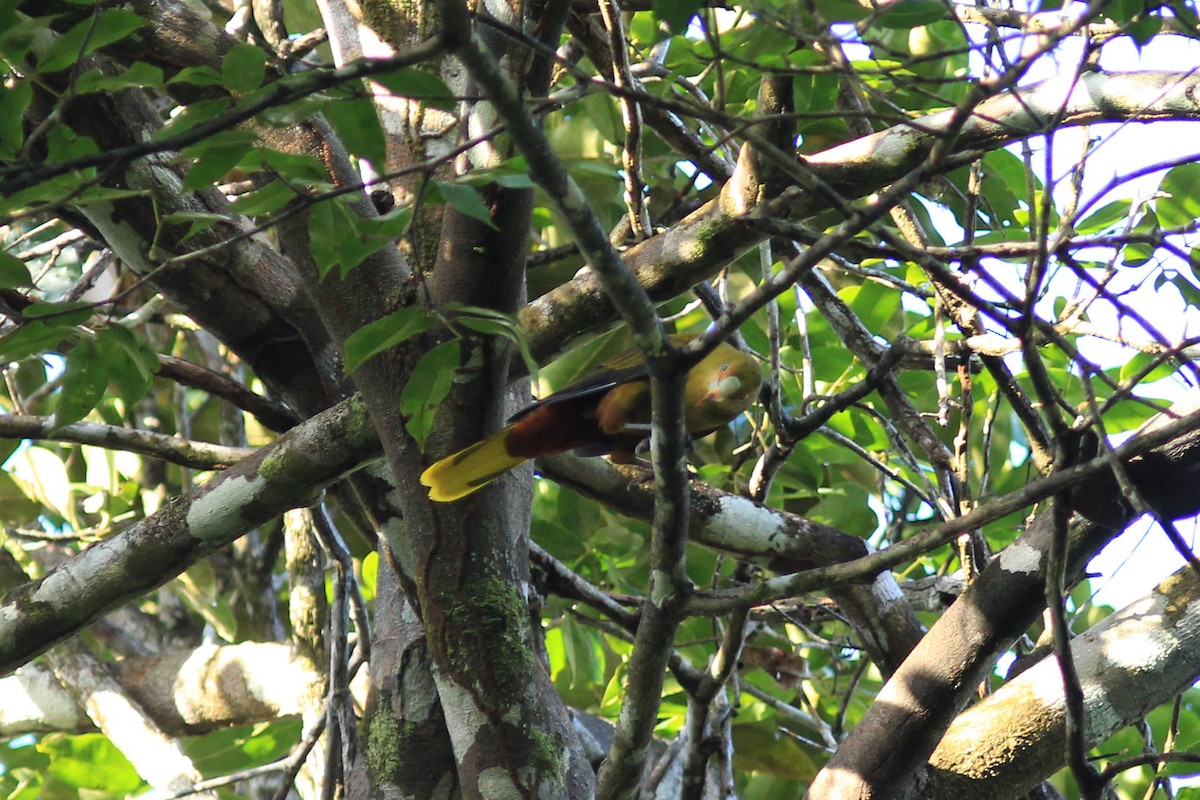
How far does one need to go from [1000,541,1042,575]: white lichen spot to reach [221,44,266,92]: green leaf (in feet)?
5.79

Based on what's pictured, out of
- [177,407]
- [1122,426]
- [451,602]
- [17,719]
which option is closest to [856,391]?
[451,602]

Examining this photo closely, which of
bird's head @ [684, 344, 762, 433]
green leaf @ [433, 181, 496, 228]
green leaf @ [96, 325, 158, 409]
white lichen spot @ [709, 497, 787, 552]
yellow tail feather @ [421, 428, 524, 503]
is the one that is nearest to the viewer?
green leaf @ [433, 181, 496, 228]

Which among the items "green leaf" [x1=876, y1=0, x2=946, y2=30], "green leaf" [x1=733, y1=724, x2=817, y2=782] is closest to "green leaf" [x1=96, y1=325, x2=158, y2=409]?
"green leaf" [x1=876, y1=0, x2=946, y2=30]

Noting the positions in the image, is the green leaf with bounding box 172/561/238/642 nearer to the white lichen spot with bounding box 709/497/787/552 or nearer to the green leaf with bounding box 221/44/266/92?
the white lichen spot with bounding box 709/497/787/552

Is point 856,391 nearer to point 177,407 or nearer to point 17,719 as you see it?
point 177,407

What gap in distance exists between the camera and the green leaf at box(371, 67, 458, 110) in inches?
56.7

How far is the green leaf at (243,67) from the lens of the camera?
1.55 meters

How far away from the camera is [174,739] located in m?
4.22

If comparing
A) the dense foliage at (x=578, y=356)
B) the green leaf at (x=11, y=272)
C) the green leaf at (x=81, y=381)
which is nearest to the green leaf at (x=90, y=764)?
the dense foliage at (x=578, y=356)

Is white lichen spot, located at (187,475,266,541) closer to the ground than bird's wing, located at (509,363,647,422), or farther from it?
closer to the ground

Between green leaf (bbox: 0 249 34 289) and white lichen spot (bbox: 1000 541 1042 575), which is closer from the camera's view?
green leaf (bbox: 0 249 34 289)

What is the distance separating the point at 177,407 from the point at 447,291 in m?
2.70

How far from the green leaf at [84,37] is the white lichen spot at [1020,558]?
6.36 ft

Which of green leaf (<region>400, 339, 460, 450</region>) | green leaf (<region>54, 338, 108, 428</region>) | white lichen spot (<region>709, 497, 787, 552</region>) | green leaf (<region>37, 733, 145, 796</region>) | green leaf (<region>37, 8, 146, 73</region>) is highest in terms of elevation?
green leaf (<region>37, 8, 146, 73</region>)
